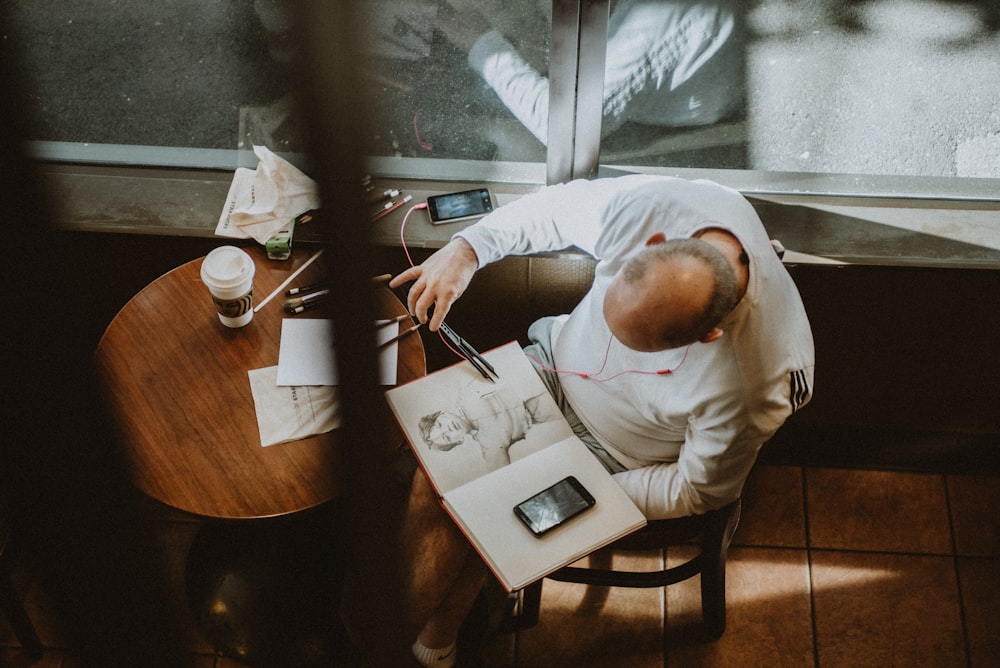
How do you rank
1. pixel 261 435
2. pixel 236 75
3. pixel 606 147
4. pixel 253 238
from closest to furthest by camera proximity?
pixel 261 435, pixel 253 238, pixel 606 147, pixel 236 75

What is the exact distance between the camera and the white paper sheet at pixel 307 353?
68.2 inches

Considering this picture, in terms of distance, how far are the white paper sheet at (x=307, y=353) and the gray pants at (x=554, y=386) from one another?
338 mm

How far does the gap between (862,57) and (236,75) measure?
6.45 feet

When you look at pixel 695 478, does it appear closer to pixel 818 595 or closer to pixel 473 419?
pixel 473 419

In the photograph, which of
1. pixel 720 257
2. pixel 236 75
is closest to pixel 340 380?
pixel 720 257

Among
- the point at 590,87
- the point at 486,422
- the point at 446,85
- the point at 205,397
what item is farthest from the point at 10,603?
the point at 590,87

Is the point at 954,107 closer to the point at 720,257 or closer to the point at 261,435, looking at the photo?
the point at 720,257

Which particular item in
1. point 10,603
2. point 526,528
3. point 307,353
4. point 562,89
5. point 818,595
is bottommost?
point 818,595

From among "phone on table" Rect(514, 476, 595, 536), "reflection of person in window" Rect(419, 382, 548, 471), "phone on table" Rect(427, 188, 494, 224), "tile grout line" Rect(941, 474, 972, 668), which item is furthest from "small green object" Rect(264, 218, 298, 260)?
"tile grout line" Rect(941, 474, 972, 668)

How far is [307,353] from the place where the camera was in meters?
1.76

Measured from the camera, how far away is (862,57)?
242 cm

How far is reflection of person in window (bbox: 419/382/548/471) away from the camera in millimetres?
1699

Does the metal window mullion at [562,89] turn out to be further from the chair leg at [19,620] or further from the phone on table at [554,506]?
the chair leg at [19,620]

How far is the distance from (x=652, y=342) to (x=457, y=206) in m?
0.87
